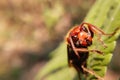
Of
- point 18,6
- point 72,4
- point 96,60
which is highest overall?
point 18,6

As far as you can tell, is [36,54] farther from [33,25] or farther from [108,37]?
[108,37]

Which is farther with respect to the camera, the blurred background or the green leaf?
the blurred background

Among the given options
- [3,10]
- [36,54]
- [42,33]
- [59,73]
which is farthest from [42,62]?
[59,73]

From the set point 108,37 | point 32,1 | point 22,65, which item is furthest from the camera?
point 22,65

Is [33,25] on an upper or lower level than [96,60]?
upper

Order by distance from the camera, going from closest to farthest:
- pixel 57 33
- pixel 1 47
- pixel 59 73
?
pixel 59 73, pixel 57 33, pixel 1 47

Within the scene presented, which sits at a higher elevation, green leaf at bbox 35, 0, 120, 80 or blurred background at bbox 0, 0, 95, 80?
blurred background at bbox 0, 0, 95, 80

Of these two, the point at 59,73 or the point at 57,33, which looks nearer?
the point at 59,73

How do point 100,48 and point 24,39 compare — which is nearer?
point 100,48

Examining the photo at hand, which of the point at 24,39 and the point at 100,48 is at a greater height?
the point at 24,39
